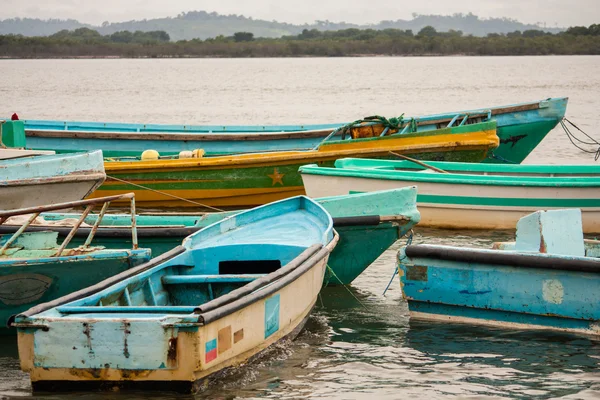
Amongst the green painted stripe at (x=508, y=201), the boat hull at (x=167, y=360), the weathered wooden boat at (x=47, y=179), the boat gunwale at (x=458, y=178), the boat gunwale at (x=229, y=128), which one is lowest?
the boat hull at (x=167, y=360)

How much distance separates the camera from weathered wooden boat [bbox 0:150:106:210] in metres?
9.99

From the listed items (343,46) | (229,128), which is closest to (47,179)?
(229,128)

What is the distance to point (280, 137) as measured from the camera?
16.0 m

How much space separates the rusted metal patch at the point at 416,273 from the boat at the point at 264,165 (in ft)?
19.9

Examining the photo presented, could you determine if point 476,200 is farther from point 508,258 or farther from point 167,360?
point 167,360

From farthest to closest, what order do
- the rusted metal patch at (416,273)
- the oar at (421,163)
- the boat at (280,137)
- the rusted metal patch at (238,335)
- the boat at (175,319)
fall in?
the boat at (280,137) → the oar at (421,163) → the rusted metal patch at (416,273) → the rusted metal patch at (238,335) → the boat at (175,319)

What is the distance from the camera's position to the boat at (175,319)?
604cm

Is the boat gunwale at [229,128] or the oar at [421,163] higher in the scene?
the boat gunwale at [229,128]

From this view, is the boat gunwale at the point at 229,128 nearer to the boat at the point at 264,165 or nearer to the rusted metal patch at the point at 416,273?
the boat at the point at 264,165

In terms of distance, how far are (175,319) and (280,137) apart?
1017cm

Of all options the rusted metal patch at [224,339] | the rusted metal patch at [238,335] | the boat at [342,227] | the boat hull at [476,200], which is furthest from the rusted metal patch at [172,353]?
the boat hull at [476,200]

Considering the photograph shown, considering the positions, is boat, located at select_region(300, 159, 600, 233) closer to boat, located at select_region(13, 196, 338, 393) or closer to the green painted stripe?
the green painted stripe

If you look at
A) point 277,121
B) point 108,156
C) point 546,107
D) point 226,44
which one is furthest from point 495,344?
point 226,44

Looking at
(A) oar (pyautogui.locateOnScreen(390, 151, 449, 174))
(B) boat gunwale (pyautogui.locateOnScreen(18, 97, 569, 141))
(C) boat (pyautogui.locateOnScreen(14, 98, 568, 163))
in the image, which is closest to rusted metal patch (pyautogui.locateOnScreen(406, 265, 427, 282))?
(A) oar (pyautogui.locateOnScreen(390, 151, 449, 174))
